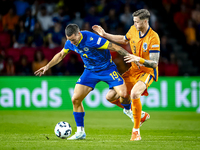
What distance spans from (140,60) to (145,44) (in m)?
0.73

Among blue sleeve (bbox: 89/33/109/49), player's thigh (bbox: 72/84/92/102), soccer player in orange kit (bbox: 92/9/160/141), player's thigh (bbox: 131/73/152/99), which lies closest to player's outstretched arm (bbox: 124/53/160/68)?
soccer player in orange kit (bbox: 92/9/160/141)

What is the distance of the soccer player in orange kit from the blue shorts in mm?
376

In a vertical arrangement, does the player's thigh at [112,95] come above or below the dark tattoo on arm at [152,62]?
below

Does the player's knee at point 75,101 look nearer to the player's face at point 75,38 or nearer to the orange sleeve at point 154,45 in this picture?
the player's face at point 75,38

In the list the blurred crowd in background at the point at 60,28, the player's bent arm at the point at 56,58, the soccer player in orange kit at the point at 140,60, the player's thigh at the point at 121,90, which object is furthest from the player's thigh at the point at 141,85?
the blurred crowd in background at the point at 60,28

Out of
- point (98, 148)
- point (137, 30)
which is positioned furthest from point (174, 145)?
point (137, 30)

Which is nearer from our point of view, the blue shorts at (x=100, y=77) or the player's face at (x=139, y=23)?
the player's face at (x=139, y=23)

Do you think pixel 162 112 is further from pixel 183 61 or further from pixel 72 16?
pixel 72 16

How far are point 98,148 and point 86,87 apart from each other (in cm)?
163

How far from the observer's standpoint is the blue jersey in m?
6.92

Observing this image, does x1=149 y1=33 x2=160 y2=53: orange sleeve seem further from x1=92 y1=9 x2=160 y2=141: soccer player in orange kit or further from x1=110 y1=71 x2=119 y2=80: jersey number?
x1=110 y1=71 x2=119 y2=80: jersey number

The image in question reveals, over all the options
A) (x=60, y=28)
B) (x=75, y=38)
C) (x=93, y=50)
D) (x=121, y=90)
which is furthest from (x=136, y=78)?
(x=60, y=28)

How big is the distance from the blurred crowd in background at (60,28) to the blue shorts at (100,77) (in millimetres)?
7114

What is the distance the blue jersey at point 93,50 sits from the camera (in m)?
6.92
